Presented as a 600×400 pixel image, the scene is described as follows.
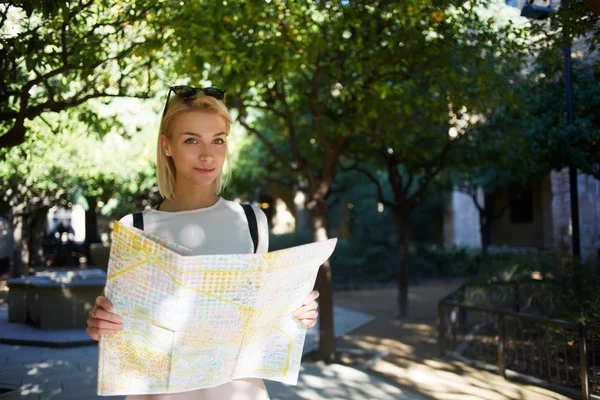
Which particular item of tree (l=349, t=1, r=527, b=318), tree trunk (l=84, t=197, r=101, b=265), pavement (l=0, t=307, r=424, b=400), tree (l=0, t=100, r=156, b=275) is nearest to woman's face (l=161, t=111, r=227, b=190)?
A: pavement (l=0, t=307, r=424, b=400)

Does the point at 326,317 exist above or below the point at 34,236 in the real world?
below

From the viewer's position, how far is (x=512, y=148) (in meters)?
10.4

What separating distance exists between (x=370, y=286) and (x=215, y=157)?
1778 centimetres

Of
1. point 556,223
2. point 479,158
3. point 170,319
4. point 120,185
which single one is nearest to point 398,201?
point 479,158

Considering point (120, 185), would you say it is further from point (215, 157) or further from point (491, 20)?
point (215, 157)

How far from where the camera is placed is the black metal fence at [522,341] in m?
5.56

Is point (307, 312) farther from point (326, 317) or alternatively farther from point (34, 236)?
point (34, 236)

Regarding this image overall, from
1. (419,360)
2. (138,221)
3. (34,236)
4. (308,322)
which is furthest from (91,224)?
(308,322)

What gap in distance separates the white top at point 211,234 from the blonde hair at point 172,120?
115 millimetres

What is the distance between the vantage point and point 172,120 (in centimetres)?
216

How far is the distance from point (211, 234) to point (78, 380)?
4849 mm

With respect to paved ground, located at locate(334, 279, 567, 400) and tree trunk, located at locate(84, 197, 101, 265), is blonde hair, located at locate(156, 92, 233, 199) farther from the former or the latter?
tree trunk, located at locate(84, 197, 101, 265)

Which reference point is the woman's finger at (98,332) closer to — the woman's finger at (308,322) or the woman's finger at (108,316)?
the woman's finger at (108,316)

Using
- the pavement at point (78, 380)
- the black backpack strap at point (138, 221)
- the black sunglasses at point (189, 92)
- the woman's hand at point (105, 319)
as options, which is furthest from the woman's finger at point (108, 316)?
Result: the pavement at point (78, 380)
